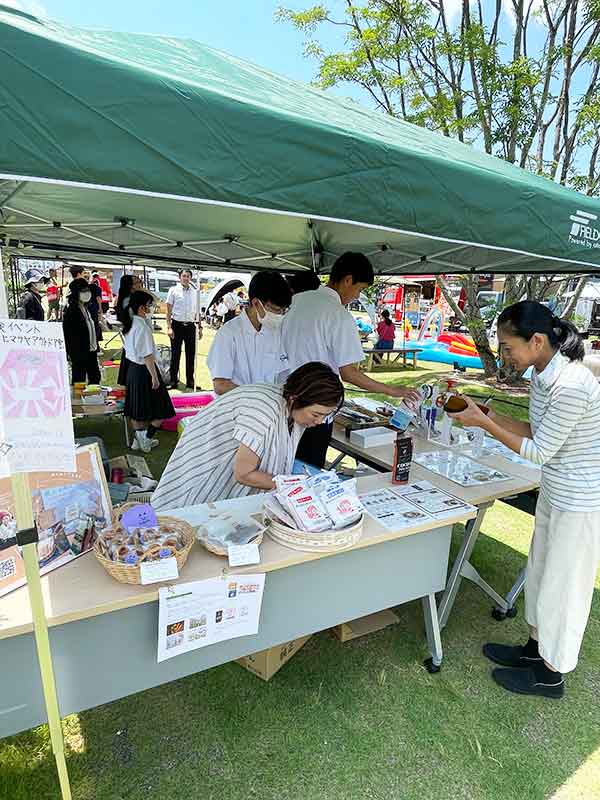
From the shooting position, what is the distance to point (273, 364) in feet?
9.17

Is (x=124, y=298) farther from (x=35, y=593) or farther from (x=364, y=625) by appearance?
(x=35, y=593)

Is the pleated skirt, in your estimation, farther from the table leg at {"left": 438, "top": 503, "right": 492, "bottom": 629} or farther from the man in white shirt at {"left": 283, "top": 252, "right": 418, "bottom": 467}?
the table leg at {"left": 438, "top": 503, "right": 492, "bottom": 629}

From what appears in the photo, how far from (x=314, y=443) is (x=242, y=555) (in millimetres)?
1298

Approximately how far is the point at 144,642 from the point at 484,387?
7773 mm

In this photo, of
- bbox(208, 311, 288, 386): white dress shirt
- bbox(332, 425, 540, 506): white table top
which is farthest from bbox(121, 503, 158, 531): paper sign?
bbox(208, 311, 288, 386): white dress shirt

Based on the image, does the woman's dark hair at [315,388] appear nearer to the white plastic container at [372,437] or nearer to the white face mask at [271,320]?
the white plastic container at [372,437]

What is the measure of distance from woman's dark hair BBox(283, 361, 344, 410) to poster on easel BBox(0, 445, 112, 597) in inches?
26.9

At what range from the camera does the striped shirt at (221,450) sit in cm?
172

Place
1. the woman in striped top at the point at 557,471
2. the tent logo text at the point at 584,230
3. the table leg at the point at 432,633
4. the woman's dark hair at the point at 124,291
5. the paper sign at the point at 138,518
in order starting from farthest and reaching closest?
1. the woman's dark hair at the point at 124,291
2. the table leg at the point at 432,633
3. the tent logo text at the point at 584,230
4. the woman in striped top at the point at 557,471
5. the paper sign at the point at 138,518

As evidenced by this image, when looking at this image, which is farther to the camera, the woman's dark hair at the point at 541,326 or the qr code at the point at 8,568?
the woman's dark hair at the point at 541,326

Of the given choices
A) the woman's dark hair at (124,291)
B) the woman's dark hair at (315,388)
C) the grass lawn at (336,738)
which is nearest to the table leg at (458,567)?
the grass lawn at (336,738)

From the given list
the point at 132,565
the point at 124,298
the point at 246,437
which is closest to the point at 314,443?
the point at 246,437

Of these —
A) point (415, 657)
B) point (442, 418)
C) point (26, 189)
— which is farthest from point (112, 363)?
point (415, 657)

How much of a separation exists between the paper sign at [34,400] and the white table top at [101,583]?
0.39m
